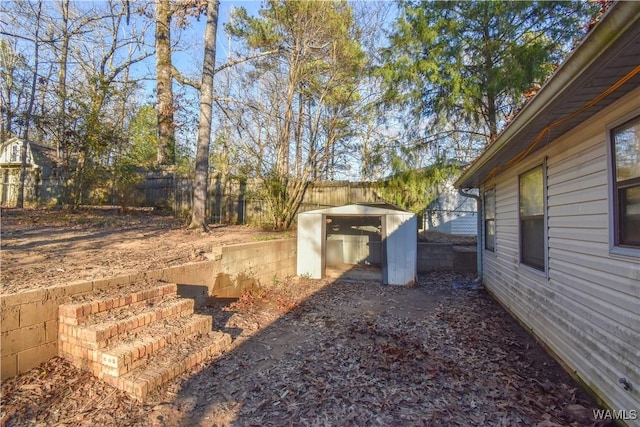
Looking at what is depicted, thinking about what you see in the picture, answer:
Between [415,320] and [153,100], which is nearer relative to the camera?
[415,320]

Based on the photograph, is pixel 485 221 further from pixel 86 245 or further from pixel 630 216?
pixel 86 245

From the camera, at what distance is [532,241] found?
452 cm

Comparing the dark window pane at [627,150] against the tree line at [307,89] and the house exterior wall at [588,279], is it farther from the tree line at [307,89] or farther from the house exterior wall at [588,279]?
the tree line at [307,89]

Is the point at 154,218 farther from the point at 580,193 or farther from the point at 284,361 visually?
the point at 580,193

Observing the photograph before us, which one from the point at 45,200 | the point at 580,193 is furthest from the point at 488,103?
the point at 45,200

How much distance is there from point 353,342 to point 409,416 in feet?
5.36

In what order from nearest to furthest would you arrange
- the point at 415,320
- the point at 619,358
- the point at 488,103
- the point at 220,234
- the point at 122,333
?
the point at 619,358 < the point at 122,333 < the point at 415,320 < the point at 220,234 < the point at 488,103

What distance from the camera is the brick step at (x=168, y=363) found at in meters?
2.63

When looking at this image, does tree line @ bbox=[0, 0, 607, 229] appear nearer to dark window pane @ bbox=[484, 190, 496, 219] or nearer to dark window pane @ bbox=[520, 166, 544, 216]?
dark window pane @ bbox=[484, 190, 496, 219]

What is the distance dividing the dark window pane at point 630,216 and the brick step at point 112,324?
4086 millimetres

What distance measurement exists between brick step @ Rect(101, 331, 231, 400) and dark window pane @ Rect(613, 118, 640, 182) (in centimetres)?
391

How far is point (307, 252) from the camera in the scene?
8359 millimetres

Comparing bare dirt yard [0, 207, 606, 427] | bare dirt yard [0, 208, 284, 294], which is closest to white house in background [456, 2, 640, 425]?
bare dirt yard [0, 207, 606, 427]

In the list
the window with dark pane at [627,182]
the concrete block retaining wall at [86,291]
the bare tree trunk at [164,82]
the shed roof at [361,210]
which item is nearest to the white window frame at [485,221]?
the shed roof at [361,210]
